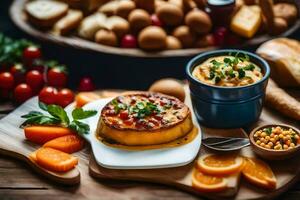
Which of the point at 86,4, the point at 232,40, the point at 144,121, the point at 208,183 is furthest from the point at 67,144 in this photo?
the point at 86,4

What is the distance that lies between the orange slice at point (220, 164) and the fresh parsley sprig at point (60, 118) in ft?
1.89

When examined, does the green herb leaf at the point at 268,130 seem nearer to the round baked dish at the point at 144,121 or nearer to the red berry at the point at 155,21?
the round baked dish at the point at 144,121

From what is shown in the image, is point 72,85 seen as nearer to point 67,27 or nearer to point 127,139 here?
point 67,27

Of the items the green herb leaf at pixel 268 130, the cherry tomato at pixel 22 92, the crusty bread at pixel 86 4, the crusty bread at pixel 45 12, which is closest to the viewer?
the green herb leaf at pixel 268 130

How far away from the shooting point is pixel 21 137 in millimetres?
2807

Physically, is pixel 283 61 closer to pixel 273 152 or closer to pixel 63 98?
pixel 273 152

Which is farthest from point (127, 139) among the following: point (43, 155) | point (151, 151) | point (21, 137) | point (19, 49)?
point (19, 49)

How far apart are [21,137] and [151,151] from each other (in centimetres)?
66

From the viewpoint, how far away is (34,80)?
3424 millimetres

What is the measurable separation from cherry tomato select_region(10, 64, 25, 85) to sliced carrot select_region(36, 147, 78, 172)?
3.19 ft

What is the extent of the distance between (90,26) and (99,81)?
0.35m

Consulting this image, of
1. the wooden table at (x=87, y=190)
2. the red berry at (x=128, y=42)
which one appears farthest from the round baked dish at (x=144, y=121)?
the red berry at (x=128, y=42)

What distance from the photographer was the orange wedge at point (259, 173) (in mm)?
2371

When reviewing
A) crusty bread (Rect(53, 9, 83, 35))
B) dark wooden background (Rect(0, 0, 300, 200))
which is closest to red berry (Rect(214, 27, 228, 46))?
dark wooden background (Rect(0, 0, 300, 200))
